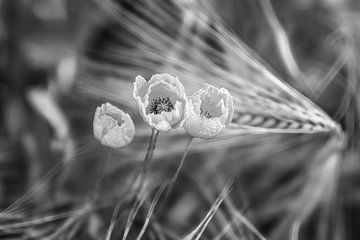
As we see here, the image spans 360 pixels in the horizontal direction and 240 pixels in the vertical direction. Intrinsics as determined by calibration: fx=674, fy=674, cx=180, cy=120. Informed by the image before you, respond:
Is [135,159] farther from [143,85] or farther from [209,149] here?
[143,85]

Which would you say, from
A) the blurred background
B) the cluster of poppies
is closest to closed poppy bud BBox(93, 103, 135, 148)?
the cluster of poppies

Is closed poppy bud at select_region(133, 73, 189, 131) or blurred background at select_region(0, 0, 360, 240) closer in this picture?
closed poppy bud at select_region(133, 73, 189, 131)

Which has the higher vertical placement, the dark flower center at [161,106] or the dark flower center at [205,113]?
the dark flower center at [161,106]

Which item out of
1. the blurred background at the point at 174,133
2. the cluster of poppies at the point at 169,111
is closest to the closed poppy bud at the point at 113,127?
the cluster of poppies at the point at 169,111

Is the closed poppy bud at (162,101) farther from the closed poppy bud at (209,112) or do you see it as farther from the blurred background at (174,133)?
the blurred background at (174,133)

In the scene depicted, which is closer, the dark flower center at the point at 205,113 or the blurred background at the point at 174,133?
the dark flower center at the point at 205,113

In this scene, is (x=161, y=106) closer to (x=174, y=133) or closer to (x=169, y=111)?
(x=169, y=111)

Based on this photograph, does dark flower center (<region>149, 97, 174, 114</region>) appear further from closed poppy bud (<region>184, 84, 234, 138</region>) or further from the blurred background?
the blurred background

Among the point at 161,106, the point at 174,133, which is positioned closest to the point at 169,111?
the point at 161,106

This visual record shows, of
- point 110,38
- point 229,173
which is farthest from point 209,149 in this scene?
point 110,38
